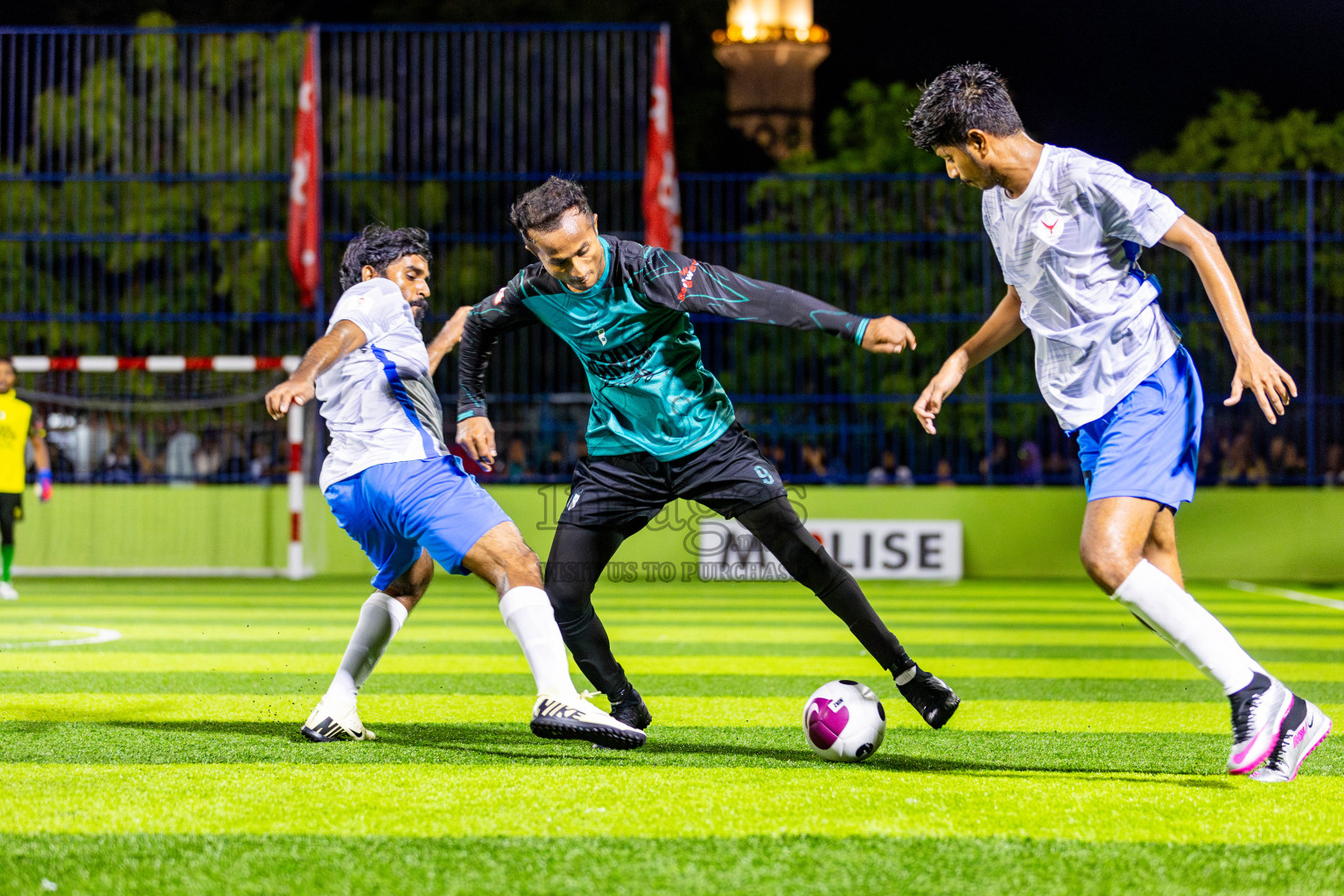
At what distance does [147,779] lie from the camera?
14.2ft

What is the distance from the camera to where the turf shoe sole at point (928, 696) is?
15.8 ft

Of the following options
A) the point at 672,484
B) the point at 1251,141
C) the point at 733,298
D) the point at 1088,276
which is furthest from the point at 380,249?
the point at 1251,141

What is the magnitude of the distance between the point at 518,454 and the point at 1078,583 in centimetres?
651

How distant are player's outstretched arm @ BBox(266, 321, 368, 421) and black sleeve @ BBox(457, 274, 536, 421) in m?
0.43

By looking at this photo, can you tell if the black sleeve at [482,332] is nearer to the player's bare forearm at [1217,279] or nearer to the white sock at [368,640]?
the white sock at [368,640]

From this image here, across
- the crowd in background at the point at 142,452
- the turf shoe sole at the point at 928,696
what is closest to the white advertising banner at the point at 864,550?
the crowd in background at the point at 142,452

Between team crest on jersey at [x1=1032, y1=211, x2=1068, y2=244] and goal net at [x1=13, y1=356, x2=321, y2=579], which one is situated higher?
team crest on jersey at [x1=1032, y1=211, x2=1068, y2=244]

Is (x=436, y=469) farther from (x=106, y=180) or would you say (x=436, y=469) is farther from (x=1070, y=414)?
(x=106, y=180)

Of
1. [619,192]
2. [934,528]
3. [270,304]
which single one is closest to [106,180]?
[270,304]

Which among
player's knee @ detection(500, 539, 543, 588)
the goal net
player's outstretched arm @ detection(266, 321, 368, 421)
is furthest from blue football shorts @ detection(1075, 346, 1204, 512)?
the goal net

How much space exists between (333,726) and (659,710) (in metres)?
1.56

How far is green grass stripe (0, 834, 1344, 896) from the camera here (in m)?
3.07

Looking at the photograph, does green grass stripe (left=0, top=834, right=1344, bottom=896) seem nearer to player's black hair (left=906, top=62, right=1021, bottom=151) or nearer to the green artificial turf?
the green artificial turf

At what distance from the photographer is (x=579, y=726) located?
14.4 feet
